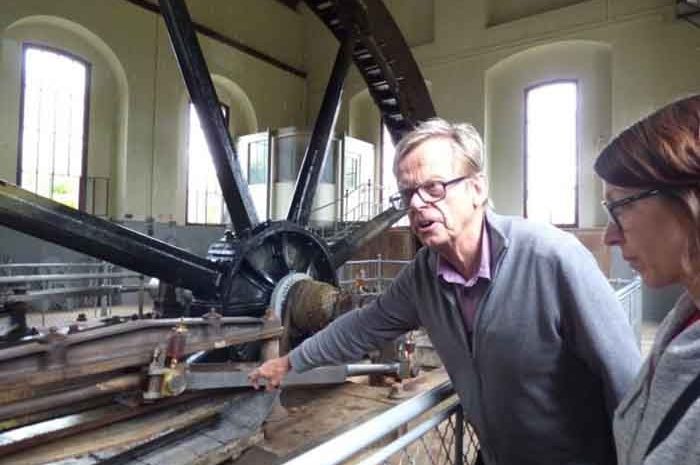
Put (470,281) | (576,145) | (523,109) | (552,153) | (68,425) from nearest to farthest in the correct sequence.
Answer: (470,281) < (68,425) < (576,145) < (552,153) < (523,109)

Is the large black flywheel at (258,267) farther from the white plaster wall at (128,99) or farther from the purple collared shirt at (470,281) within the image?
the white plaster wall at (128,99)

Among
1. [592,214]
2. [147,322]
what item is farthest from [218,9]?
[147,322]

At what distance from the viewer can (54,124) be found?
8.28 m

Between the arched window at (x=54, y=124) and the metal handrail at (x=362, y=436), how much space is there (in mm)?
8670

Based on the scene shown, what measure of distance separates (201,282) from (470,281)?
4.93 feet

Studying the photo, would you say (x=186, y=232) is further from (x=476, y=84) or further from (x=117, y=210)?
(x=476, y=84)

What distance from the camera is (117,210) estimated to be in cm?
875

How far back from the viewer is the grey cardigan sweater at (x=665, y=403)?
47cm

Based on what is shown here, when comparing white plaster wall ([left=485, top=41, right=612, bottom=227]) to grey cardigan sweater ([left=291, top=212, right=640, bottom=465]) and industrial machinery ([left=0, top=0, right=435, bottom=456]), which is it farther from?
grey cardigan sweater ([left=291, top=212, right=640, bottom=465])

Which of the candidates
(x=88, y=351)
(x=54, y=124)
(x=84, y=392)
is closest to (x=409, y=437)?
(x=88, y=351)

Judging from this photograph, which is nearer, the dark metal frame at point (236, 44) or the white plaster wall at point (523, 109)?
the white plaster wall at point (523, 109)

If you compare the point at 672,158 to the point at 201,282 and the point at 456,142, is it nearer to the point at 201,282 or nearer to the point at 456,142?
the point at 456,142

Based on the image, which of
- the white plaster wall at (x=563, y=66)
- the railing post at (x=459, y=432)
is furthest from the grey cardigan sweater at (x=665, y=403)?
the white plaster wall at (x=563, y=66)

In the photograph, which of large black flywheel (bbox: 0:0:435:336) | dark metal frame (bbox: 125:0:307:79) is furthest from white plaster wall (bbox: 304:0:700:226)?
large black flywheel (bbox: 0:0:435:336)
